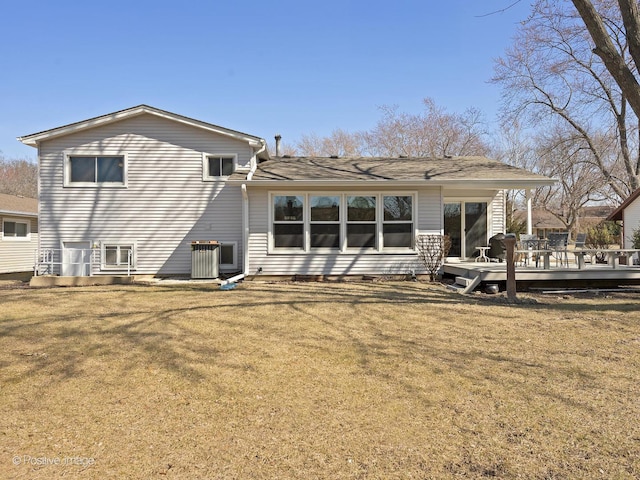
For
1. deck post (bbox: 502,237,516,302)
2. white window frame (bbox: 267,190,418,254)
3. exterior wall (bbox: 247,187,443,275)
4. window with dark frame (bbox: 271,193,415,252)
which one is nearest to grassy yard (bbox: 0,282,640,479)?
deck post (bbox: 502,237,516,302)

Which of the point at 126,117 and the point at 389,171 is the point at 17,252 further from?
the point at 389,171

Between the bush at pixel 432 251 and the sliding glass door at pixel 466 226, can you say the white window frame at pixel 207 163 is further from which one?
the sliding glass door at pixel 466 226

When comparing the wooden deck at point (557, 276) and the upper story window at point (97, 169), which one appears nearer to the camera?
the wooden deck at point (557, 276)

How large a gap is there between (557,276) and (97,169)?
13186mm

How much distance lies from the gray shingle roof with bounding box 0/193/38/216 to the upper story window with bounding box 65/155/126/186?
20.5 ft

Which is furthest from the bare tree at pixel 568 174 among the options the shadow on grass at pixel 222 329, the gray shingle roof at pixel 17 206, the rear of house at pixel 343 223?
the gray shingle roof at pixel 17 206

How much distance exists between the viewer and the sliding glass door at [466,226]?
1327 centimetres

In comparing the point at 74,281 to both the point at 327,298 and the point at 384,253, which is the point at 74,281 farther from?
the point at 384,253

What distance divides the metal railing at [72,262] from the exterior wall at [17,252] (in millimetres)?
6552

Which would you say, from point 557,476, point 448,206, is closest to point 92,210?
Answer: point 448,206

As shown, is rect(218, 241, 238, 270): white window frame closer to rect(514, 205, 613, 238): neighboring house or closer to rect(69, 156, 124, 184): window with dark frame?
rect(69, 156, 124, 184): window with dark frame

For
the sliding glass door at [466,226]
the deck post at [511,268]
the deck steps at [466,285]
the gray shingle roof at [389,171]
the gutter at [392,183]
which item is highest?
the gray shingle roof at [389,171]

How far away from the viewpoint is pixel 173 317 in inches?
261

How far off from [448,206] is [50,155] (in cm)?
1244
